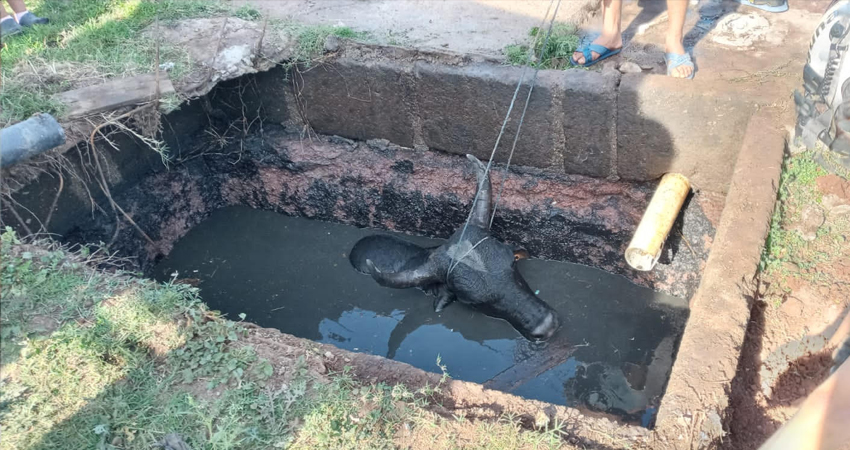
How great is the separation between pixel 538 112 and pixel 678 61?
101 centimetres

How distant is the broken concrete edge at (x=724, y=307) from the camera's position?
2539 mm

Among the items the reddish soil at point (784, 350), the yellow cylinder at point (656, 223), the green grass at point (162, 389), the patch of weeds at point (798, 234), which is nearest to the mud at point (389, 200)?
the yellow cylinder at point (656, 223)

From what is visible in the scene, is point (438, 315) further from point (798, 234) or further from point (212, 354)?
point (798, 234)

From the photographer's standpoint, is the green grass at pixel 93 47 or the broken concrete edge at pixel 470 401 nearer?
the broken concrete edge at pixel 470 401

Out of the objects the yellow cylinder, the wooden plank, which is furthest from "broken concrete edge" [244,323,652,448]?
the wooden plank

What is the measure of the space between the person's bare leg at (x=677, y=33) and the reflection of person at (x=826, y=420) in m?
3.07

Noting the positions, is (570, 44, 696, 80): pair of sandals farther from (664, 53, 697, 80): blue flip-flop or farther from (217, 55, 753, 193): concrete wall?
(217, 55, 753, 193): concrete wall

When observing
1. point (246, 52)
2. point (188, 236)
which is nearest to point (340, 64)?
point (246, 52)

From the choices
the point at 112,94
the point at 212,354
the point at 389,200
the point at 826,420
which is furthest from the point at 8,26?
the point at 826,420

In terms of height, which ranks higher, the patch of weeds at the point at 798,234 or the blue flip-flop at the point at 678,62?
the blue flip-flop at the point at 678,62

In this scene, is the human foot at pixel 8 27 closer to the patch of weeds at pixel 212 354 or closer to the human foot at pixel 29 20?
the human foot at pixel 29 20

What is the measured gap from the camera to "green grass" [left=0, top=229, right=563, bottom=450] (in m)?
2.57

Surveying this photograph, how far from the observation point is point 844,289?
315 centimetres

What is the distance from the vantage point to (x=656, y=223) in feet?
Answer: 13.1
